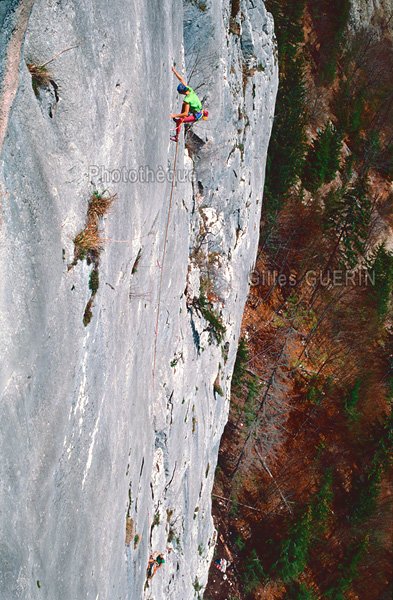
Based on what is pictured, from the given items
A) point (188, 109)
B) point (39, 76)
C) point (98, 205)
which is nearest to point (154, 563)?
point (98, 205)

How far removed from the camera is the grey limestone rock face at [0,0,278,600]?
3.61 m

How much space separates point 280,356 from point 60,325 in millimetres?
19864

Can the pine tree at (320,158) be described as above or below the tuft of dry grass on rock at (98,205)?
above

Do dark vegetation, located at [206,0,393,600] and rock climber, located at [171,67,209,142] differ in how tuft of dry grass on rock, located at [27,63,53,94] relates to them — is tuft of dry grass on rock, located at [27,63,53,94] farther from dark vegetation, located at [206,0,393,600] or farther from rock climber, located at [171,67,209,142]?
dark vegetation, located at [206,0,393,600]

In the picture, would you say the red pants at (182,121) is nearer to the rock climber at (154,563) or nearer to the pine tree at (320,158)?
the rock climber at (154,563)

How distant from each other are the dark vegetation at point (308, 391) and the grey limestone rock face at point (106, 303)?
39.2 feet

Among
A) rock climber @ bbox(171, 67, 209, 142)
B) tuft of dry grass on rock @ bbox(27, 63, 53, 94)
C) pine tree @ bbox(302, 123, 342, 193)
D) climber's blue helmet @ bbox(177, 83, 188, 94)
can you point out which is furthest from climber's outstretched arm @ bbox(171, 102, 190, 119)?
pine tree @ bbox(302, 123, 342, 193)

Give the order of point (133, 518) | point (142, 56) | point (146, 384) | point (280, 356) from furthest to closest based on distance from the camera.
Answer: point (280, 356) < point (146, 384) < point (133, 518) < point (142, 56)

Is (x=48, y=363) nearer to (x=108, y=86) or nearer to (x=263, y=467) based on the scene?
(x=108, y=86)

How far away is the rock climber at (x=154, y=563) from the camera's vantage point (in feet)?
27.5

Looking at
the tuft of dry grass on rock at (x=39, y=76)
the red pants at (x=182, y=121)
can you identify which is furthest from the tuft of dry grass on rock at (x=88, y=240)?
the red pants at (x=182, y=121)

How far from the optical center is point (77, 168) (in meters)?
4.39

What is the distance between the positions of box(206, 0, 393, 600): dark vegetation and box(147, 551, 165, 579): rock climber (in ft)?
41.2

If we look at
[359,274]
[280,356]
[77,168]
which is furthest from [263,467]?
[77,168]
